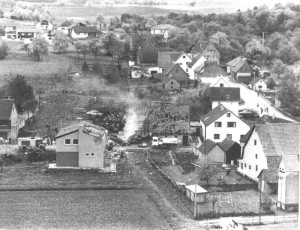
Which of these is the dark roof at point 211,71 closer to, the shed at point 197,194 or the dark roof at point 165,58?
the dark roof at point 165,58

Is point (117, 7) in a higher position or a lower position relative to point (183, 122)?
higher

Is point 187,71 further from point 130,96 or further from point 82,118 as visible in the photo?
point 82,118

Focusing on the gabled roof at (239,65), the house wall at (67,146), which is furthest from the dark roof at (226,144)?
the gabled roof at (239,65)

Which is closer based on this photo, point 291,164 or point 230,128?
point 291,164

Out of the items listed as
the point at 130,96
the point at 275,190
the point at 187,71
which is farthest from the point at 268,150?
the point at 187,71

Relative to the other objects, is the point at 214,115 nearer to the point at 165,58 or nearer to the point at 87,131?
the point at 87,131

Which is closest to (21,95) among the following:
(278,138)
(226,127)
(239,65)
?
(226,127)

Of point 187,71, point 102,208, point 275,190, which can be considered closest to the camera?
point 102,208
